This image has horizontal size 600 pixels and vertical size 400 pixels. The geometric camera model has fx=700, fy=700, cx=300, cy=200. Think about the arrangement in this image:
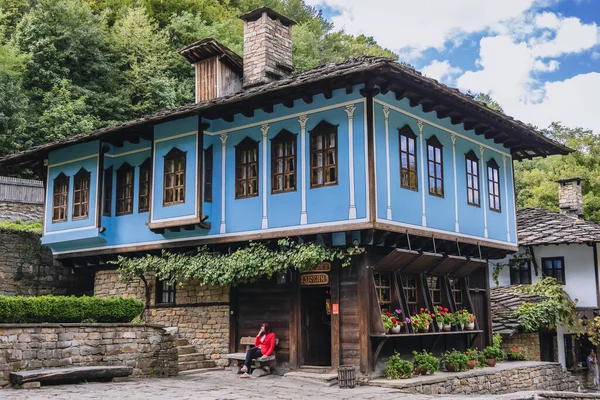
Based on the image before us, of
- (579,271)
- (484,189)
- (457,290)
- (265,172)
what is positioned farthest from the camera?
(579,271)

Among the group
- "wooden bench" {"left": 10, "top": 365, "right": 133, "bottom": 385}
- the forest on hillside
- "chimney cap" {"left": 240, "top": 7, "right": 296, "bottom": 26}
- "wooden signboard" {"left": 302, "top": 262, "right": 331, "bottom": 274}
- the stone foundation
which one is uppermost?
the forest on hillside

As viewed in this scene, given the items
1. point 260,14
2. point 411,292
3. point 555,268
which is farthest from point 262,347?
point 555,268

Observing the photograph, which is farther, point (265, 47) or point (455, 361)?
point (265, 47)

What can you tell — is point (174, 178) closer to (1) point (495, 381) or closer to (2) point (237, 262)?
(2) point (237, 262)

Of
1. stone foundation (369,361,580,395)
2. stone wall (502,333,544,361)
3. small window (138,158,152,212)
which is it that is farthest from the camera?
stone wall (502,333,544,361)

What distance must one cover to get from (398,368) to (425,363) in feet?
3.09

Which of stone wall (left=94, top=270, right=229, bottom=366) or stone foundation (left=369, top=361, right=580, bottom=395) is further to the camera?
stone wall (left=94, top=270, right=229, bottom=366)

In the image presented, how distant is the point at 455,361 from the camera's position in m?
15.2

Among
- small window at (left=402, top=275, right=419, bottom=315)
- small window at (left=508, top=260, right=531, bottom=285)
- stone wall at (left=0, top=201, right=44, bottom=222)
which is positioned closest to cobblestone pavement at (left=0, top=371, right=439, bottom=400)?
small window at (left=402, top=275, right=419, bottom=315)

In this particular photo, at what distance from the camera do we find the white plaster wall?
22266mm

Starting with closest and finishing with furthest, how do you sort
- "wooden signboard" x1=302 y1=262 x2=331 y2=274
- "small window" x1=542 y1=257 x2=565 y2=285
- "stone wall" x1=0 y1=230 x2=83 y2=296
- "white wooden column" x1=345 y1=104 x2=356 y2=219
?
"white wooden column" x1=345 y1=104 x2=356 y2=219 → "wooden signboard" x1=302 y1=262 x2=331 y2=274 → "stone wall" x1=0 y1=230 x2=83 y2=296 → "small window" x1=542 y1=257 x2=565 y2=285

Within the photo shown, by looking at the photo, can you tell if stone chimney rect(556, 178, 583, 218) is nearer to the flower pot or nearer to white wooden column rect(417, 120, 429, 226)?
the flower pot

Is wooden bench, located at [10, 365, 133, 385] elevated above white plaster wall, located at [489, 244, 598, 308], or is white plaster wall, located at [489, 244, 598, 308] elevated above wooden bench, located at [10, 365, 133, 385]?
white plaster wall, located at [489, 244, 598, 308]

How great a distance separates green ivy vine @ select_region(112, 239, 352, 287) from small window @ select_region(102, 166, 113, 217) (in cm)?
178
